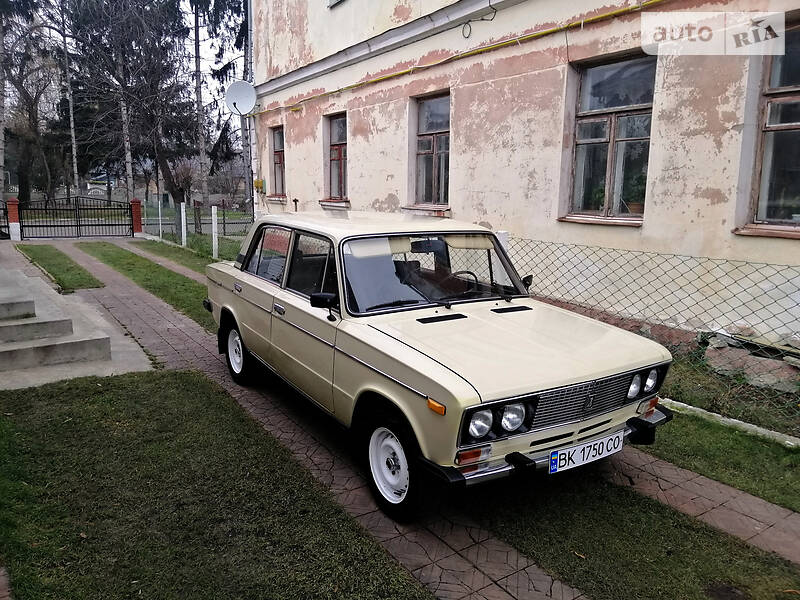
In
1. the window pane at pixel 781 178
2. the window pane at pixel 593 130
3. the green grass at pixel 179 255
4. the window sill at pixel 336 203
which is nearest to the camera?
the window pane at pixel 781 178

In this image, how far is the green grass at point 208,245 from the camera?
14609 mm

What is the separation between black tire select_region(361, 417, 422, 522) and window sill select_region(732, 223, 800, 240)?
4754 mm

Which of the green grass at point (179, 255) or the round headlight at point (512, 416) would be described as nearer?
the round headlight at point (512, 416)

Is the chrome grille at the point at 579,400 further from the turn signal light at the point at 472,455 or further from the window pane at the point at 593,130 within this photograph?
the window pane at the point at 593,130

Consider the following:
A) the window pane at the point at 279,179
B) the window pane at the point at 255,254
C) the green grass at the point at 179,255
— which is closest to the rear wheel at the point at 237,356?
the window pane at the point at 255,254

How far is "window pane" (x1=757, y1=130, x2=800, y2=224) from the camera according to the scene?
5859 mm

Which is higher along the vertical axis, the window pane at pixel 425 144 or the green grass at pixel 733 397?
the window pane at pixel 425 144

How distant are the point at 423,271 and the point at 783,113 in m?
4.43

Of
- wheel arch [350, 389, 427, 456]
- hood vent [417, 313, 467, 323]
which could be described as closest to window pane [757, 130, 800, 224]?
hood vent [417, 313, 467, 323]

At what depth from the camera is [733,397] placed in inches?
203

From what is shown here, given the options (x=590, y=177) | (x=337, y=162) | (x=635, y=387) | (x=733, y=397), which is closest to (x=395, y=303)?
(x=635, y=387)

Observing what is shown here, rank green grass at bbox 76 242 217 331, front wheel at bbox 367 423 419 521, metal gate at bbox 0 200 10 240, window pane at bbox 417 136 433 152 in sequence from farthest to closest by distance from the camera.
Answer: metal gate at bbox 0 200 10 240, window pane at bbox 417 136 433 152, green grass at bbox 76 242 217 331, front wheel at bbox 367 423 419 521

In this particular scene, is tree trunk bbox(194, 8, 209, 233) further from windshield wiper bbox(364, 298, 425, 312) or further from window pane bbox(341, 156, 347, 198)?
windshield wiper bbox(364, 298, 425, 312)

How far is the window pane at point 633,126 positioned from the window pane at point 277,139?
1049cm
